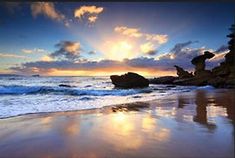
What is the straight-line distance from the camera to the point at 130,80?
632 inches

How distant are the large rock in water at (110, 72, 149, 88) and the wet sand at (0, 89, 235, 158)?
1167cm

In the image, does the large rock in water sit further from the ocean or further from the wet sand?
the wet sand

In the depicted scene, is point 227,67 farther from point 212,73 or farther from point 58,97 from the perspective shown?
point 58,97

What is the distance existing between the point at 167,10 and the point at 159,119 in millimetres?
2198

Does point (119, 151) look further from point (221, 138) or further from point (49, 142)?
point (221, 138)

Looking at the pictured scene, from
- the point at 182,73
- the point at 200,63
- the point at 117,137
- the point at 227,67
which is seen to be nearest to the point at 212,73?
the point at 200,63

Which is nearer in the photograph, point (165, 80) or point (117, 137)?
point (117, 137)

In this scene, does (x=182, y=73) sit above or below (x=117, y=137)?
above

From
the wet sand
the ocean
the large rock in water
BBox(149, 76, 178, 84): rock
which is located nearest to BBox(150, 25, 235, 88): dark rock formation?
BBox(149, 76, 178, 84): rock

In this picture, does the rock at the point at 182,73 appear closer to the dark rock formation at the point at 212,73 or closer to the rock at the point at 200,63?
the dark rock formation at the point at 212,73

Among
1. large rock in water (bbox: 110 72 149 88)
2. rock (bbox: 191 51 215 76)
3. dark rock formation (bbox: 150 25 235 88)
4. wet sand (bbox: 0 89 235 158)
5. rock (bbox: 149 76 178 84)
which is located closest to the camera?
wet sand (bbox: 0 89 235 158)

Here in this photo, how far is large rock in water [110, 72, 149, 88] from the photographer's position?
15.8 m

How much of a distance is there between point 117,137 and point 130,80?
43.6 feet

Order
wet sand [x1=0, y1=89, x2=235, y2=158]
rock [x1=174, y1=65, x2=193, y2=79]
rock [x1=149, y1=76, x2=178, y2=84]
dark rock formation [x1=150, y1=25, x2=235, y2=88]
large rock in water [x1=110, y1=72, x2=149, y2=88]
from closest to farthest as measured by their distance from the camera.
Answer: wet sand [x1=0, y1=89, x2=235, y2=158]
dark rock formation [x1=150, y1=25, x2=235, y2=88]
large rock in water [x1=110, y1=72, x2=149, y2=88]
rock [x1=174, y1=65, x2=193, y2=79]
rock [x1=149, y1=76, x2=178, y2=84]
